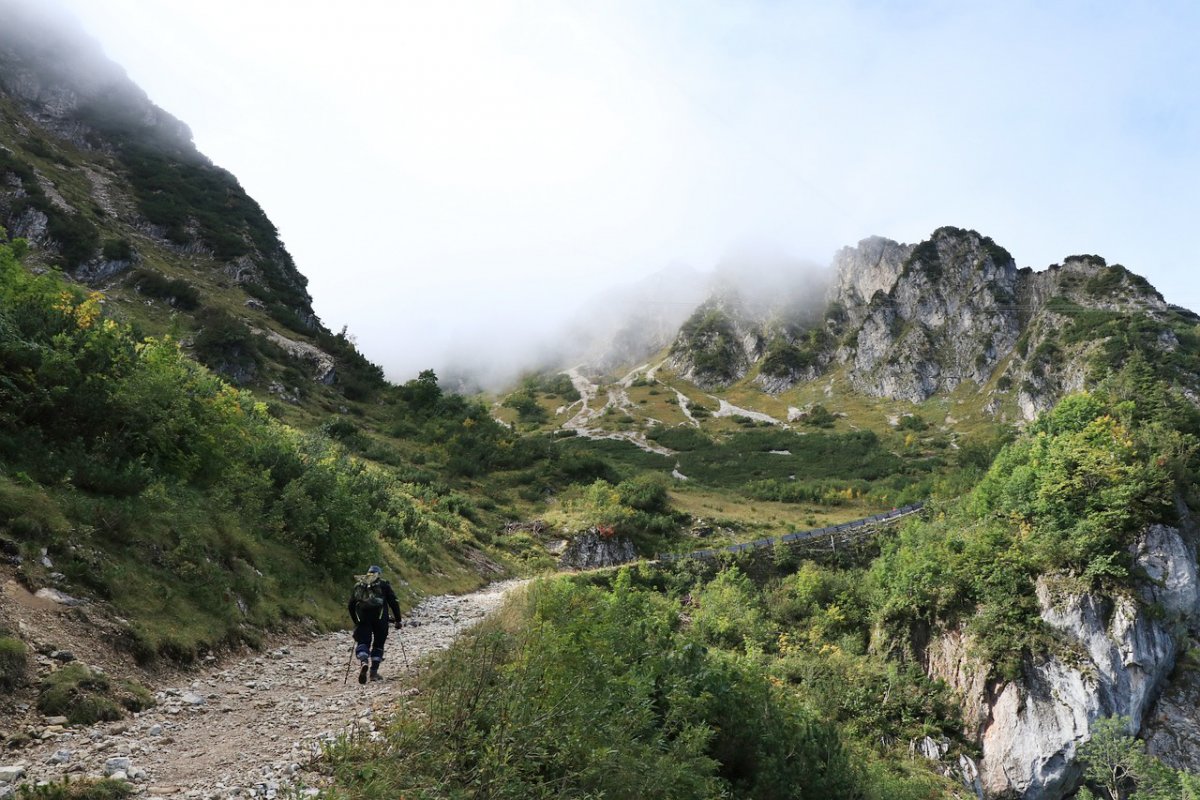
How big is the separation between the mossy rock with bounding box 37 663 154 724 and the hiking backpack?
2474 mm

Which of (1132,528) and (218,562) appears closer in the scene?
(218,562)

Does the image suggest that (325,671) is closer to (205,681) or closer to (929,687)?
(205,681)

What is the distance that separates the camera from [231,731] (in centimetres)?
642

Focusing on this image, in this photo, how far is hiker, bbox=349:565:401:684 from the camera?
27.9 ft

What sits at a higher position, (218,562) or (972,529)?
(972,529)

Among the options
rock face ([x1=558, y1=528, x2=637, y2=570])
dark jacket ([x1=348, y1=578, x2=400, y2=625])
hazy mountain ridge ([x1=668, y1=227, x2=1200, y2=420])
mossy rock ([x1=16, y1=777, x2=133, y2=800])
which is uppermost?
hazy mountain ridge ([x1=668, y1=227, x2=1200, y2=420])

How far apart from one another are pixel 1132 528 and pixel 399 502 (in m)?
25.8

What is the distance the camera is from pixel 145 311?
4450cm

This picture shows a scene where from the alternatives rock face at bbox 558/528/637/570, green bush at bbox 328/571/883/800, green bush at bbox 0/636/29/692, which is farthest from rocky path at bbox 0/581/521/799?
rock face at bbox 558/528/637/570

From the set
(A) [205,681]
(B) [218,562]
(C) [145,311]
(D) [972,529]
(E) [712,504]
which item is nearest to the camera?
(A) [205,681]

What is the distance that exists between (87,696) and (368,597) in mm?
3153

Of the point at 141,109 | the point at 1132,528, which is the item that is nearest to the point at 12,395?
the point at 1132,528

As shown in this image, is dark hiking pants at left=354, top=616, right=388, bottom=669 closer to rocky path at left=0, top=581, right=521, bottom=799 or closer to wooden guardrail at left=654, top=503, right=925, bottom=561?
rocky path at left=0, top=581, right=521, bottom=799

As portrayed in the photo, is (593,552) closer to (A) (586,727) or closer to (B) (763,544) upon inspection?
(B) (763,544)
